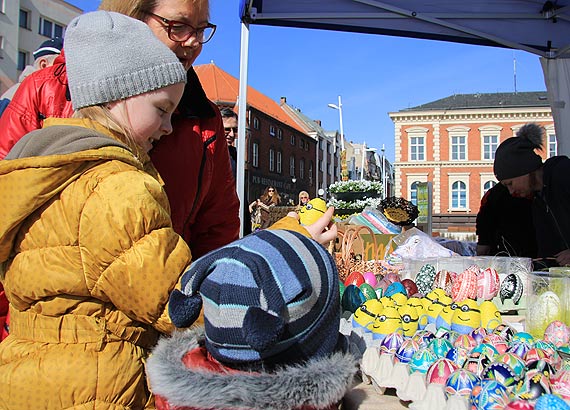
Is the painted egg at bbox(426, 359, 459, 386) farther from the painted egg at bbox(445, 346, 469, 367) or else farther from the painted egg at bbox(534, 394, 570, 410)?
the painted egg at bbox(534, 394, 570, 410)

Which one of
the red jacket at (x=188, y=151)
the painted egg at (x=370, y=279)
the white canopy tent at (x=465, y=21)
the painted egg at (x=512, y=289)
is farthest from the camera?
the white canopy tent at (x=465, y=21)

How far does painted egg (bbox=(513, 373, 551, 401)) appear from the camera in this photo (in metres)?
1.03

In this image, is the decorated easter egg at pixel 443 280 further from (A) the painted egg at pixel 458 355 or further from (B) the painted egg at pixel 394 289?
(A) the painted egg at pixel 458 355

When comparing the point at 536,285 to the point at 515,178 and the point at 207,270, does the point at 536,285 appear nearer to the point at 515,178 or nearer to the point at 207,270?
the point at 207,270

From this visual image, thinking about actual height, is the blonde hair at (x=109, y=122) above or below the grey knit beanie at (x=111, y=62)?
below

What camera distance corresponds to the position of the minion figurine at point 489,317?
5.31 feet

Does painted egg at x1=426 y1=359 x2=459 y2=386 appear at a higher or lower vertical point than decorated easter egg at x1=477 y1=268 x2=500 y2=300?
lower


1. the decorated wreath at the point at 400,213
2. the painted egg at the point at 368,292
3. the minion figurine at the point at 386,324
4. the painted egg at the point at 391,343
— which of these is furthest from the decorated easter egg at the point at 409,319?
the decorated wreath at the point at 400,213

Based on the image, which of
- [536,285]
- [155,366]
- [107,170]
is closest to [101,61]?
[107,170]

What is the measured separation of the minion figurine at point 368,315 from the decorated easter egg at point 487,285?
0.63 m

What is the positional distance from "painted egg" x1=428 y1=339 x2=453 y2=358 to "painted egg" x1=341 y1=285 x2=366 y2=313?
620 mm

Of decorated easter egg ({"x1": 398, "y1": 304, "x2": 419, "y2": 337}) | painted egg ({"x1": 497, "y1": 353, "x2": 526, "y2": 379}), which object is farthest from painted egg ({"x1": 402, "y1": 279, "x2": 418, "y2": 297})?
painted egg ({"x1": 497, "y1": 353, "x2": 526, "y2": 379})

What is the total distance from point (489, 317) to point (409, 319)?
272mm

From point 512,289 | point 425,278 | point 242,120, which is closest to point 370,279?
point 425,278
